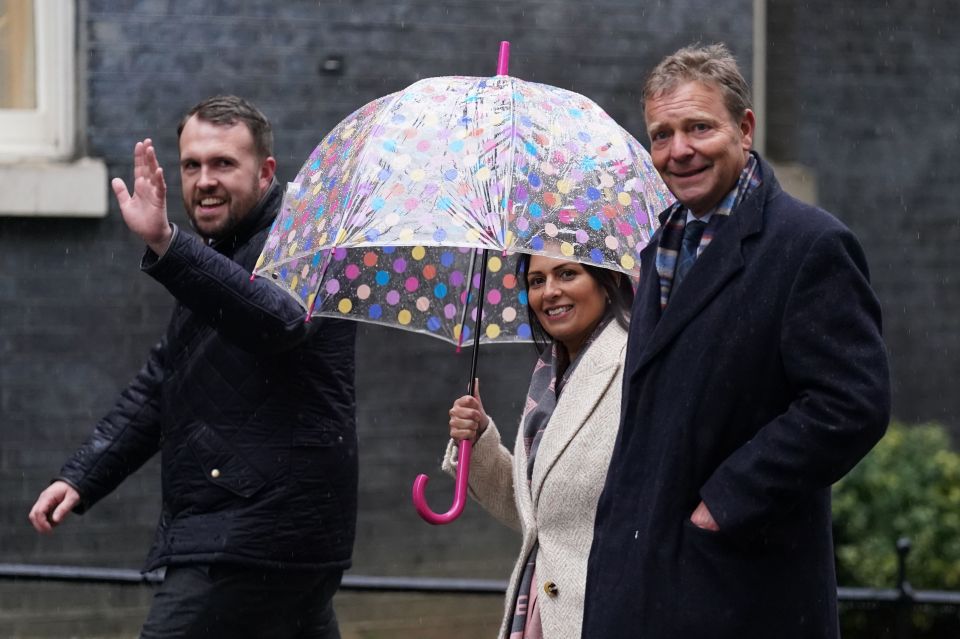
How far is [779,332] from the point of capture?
3104mm

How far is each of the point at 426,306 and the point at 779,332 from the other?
1771 millimetres

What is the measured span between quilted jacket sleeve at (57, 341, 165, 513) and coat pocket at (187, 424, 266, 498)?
0.55 metres

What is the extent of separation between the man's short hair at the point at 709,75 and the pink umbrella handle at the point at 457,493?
1.22m

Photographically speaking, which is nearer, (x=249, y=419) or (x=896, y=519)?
(x=249, y=419)

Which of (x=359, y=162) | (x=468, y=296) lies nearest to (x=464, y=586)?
(x=468, y=296)

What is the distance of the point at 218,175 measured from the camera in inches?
182

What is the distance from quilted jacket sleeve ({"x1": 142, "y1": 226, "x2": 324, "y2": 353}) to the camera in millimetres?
4266

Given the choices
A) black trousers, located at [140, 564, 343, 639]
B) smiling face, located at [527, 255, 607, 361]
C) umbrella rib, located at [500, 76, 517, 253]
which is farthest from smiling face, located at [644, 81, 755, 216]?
black trousers, located at [140, 564, 343, 639]

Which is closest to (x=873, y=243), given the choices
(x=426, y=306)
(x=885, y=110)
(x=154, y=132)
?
(x=885, y=110)

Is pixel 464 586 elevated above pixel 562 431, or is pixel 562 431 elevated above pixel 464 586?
pixel 562 431

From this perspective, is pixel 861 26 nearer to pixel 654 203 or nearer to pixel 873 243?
pixel 873 243

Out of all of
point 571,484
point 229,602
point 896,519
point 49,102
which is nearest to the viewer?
point 571,484

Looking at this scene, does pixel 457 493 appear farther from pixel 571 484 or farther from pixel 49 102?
pixel 49 102

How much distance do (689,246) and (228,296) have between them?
4.85 ft
